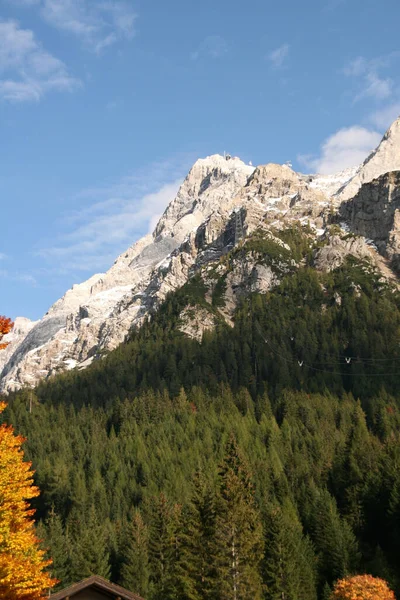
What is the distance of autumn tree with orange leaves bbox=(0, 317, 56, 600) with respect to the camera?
29.7 meters

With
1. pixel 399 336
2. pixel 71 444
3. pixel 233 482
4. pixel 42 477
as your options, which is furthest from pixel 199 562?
pixel 399 336

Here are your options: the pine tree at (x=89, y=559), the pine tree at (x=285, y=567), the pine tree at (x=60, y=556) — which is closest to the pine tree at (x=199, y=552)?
the pine tree at (x=285, y=567)

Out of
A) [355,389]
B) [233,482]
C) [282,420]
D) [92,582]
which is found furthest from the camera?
[355,389]

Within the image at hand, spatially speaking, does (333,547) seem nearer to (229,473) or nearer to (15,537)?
(229,473)

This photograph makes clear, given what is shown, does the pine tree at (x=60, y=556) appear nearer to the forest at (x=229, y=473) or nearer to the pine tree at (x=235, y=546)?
the forest at (x=229, y=473)

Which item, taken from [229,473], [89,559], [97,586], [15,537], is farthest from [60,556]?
[15,537]

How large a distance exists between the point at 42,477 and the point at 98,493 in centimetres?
1139

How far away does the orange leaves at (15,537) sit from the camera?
29688 millimetres

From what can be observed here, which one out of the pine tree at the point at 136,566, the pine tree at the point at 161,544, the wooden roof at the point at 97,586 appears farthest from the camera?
the pine tree at the point at 161,544

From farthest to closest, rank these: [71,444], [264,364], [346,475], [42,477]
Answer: [264,364], [71,444], [42,477], [346,475]

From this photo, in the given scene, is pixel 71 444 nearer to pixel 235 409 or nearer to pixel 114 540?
pixel 235 409

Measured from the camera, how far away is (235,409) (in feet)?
497

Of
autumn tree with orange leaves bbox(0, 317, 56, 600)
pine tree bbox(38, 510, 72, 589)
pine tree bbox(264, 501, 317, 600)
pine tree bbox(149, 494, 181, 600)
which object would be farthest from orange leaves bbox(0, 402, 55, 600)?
pine tree bbox(38, 510, 72, 589)

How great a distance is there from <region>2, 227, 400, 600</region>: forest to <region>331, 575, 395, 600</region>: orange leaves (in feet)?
22.2
